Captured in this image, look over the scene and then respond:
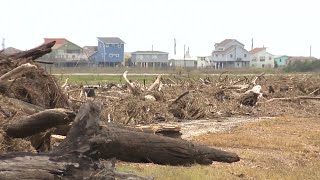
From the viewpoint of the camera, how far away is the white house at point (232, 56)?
91.7m

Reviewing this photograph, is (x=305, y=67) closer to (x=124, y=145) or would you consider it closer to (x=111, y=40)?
(x=111, y=40)

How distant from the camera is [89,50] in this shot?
89.1 meters

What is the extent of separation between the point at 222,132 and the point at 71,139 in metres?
9.79

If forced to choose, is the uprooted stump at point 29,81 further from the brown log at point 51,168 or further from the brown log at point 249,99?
the brown log at point 249,99

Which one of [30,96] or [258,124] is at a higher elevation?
[30,96]

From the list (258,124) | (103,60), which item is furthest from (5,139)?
(103,60)

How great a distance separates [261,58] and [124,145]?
305 ft

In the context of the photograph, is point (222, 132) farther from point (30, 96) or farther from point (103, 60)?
point (103, 60)

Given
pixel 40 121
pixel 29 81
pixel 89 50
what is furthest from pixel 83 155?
pixel 89 50

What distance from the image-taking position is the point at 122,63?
84.7 meters

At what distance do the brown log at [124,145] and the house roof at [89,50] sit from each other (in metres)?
76.3

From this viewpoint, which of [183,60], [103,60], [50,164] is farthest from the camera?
[183,60]

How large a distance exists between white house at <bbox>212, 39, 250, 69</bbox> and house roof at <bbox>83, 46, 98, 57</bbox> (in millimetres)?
20188

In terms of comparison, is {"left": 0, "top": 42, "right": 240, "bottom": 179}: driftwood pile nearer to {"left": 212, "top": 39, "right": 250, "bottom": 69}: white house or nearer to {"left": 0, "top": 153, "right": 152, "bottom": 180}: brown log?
{"left": 0, "top": 153, "right": 152, "bottom": 180}: brown log
